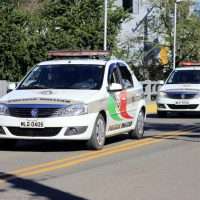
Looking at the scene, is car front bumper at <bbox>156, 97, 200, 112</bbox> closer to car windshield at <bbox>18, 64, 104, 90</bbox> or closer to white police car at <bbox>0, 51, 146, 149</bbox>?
white police car at <bbox>0, 51, 146, 149</bbox>

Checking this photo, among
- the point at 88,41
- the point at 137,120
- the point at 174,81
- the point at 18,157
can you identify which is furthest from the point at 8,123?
the point at 88,41

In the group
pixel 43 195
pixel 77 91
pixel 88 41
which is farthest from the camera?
pixel 88 41

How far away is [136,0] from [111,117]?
130 ft

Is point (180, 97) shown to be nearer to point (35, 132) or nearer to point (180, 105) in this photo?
point (180, 105)

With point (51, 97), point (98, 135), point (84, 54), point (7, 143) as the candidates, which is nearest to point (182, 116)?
point (84, 54)

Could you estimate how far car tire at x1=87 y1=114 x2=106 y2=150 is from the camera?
1277 centimetres

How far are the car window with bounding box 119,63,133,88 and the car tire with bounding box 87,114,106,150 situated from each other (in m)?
1.75

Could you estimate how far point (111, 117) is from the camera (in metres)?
13.6

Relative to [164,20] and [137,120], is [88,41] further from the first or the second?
[137,120]

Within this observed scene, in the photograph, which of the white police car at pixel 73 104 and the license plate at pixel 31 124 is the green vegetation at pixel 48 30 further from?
the license plate at pixel 31 124

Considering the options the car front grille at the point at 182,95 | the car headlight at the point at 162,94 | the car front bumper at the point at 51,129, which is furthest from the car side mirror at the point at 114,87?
the car headlight at the point at 162,94

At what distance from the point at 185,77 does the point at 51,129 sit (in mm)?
12974

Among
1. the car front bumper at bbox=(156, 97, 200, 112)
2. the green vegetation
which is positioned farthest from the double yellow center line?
the green vegetation

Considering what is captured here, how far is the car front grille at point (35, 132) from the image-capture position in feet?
40.7
